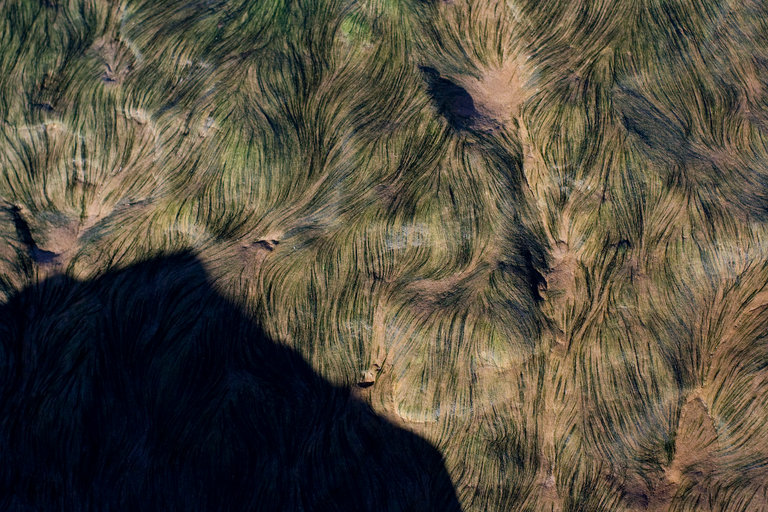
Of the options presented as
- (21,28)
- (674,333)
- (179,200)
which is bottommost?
(179,200)

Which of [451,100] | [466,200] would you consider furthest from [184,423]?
[451,100]

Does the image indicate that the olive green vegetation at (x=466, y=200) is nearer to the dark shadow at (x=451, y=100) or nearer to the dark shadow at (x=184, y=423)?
the dark shadow at (x=451, y=100)

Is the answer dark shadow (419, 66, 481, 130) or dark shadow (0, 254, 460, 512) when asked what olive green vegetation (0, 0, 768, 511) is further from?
dark shadow (0, 254, 460, 512)

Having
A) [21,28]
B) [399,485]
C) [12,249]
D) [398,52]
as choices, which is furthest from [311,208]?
[21,28]

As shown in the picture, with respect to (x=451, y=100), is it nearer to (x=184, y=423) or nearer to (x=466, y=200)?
(x=466, y=200)

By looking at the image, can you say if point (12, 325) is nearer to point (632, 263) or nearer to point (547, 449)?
point (547, 449)
